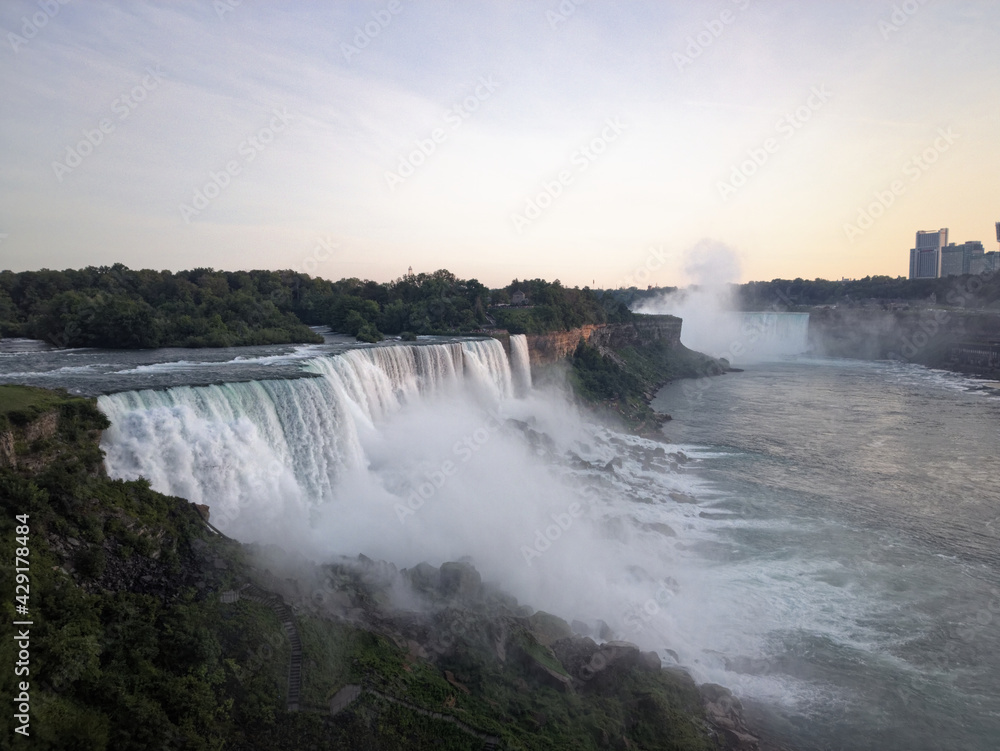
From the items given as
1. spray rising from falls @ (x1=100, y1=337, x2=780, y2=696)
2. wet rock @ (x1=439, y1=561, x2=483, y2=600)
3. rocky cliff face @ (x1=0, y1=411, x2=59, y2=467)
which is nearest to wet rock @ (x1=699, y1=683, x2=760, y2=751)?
spray rising from falls @ (x1=100, y1=337, x2=780, y2=696)

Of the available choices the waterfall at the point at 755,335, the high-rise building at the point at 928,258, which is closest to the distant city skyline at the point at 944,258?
the high-rise building at the point at 928,258

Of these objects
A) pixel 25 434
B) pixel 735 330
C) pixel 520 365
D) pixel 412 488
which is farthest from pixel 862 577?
pixel 735 330

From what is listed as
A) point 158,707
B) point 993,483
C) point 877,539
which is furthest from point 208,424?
point 993,483

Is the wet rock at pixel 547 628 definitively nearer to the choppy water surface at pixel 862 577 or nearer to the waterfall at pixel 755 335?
the choppy water surface at pixel 862 577

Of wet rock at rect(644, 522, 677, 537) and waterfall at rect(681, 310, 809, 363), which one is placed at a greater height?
waterfall at rect(681, 310, 809, 363)

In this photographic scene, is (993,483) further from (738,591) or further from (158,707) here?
(158,707)

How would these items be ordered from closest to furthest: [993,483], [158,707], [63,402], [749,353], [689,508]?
[158,707] < [63,402] < [689,508] < [993,483] < [749,353]

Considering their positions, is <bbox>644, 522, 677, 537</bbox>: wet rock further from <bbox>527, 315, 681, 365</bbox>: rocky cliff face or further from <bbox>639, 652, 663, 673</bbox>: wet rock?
<bbox>527, 315, 681, 365</bbox>: rocky cliff face
